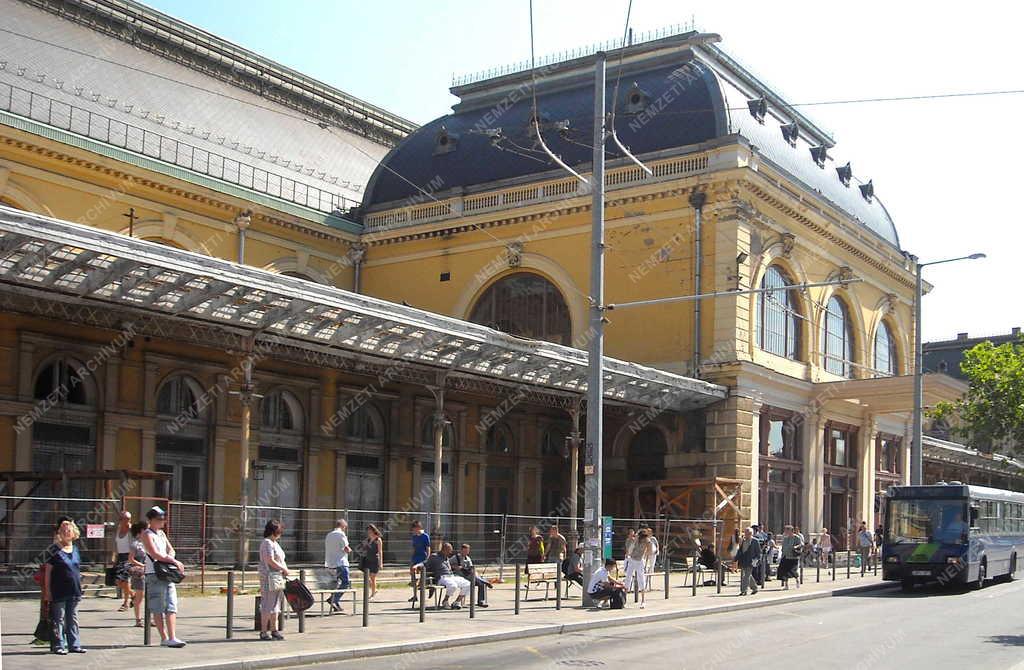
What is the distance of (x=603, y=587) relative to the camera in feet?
72.8

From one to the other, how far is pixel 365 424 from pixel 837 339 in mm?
18793

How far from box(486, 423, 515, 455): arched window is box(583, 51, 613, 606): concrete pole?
1593 centimetres

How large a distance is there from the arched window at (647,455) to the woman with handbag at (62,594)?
26.1 m

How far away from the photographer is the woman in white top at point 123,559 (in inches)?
767

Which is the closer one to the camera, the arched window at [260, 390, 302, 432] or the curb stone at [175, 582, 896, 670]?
the curb stone at [175, 582, 896, 670]

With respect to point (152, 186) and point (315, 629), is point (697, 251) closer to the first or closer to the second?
point (152, 186)

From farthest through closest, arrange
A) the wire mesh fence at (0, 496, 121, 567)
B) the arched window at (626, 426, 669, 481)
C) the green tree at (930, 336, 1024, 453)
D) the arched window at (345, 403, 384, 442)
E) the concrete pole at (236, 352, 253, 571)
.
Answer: the green tree at (930, 336, 1024, 453)
the arched window at (626, 426, 669, 481)
the arched window at (345, 403, 384, 442)
the concrete pole at (236, 352, 253, 571)
the wire mesh fence at (0, 496, 121, 567)

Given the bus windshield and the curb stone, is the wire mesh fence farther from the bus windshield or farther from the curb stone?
the bus windshield

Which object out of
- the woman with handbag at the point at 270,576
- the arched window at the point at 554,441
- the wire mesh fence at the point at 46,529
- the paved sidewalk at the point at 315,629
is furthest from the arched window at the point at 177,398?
the woman with handbag at the point at 270,576

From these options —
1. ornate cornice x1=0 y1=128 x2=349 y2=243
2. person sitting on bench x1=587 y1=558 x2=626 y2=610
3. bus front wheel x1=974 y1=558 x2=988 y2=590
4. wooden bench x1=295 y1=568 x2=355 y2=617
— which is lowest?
bus front wheel x1=974 y1=558 x2=988 y2=590

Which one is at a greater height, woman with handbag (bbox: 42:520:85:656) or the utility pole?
the utility pole

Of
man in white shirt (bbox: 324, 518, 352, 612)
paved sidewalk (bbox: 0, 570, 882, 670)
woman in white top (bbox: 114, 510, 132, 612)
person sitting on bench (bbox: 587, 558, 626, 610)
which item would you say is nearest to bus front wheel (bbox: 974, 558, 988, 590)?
paved sidewalk (bbox: 0, 570, 882, 670)

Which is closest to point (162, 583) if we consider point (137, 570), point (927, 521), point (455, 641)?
point (137, 570)

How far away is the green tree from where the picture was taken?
145ft
